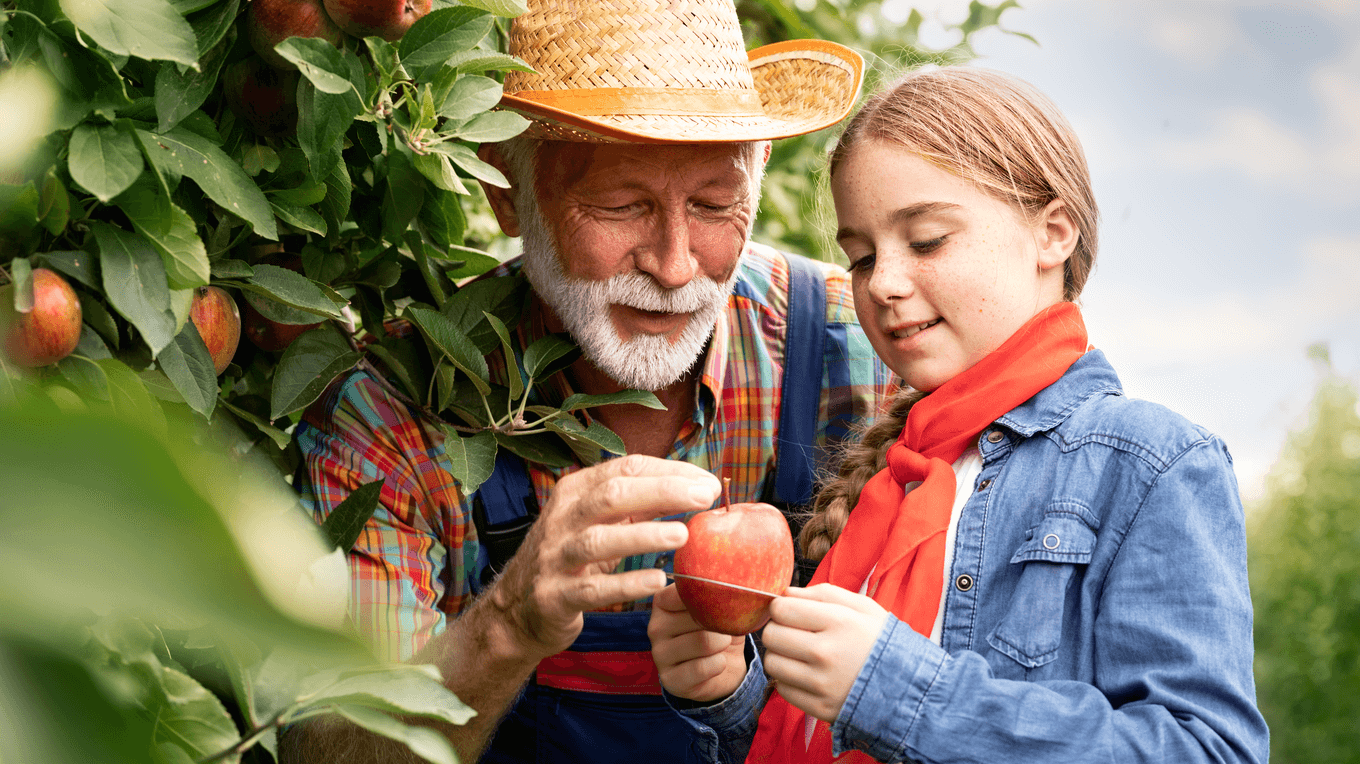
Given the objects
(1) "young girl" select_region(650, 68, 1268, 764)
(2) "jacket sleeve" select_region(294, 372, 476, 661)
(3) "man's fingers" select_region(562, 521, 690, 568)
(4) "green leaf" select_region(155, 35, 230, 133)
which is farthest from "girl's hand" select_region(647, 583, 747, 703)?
(4) "green leaf" select_region(155, 35, 230, 133)

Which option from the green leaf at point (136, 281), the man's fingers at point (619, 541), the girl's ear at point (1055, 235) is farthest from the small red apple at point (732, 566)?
the green leaf at point (136, 281)

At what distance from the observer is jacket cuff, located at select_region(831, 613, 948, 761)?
1.28 meters

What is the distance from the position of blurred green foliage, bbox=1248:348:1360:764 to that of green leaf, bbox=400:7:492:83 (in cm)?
421

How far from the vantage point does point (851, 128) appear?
6.02 feet

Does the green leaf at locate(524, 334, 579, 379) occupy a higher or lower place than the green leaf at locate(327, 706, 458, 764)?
lower

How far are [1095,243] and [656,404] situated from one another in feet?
2.51

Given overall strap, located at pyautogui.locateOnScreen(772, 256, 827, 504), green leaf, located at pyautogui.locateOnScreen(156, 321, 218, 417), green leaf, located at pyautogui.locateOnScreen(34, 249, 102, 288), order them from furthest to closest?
1. overall strap, located at pyautogui.locateOnScreen(772, 256, 827, 504)
2. green leaf, located at pyautogui.locateOnScreen(156, 321, 218, 417)
3. green leaf, located at pyautogui.locateOnScreen(34, 249, 102, 288)

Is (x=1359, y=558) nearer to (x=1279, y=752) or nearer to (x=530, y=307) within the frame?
(x=1279, y=752)

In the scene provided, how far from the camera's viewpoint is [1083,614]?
142 cm

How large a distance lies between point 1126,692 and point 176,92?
130 cm

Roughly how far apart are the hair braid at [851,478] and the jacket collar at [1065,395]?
0.27 meters

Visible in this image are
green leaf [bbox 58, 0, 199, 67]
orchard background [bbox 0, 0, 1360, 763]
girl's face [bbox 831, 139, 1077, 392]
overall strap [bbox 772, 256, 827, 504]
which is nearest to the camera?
orchard background [bbox 0, 0, 1360, 763]

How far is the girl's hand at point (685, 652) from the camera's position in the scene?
1620 millimetres

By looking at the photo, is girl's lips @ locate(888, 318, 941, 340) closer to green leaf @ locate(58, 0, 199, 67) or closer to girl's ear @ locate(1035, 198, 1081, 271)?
girl's ear @ locate(1035, 198, 1081, 271)
